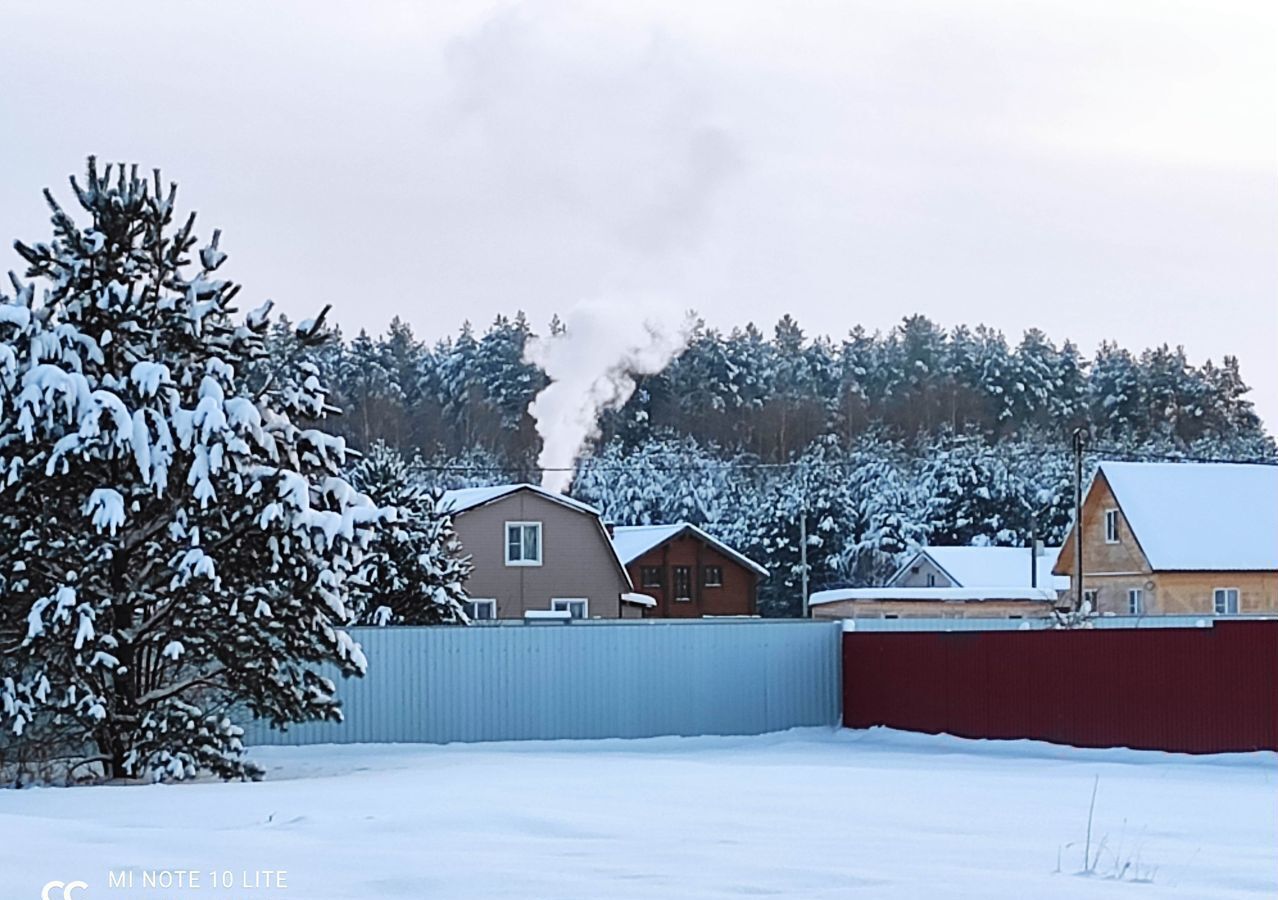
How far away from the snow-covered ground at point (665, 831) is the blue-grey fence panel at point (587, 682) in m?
4.29

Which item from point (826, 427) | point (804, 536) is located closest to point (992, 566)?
point (804, 536)

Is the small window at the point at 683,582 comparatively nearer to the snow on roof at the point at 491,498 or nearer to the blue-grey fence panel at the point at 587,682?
the snow on roof at the point at 491,498

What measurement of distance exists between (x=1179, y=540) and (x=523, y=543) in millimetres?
18400

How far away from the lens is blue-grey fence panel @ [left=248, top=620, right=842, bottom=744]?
25.9 metres

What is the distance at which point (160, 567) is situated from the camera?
66.2 feet

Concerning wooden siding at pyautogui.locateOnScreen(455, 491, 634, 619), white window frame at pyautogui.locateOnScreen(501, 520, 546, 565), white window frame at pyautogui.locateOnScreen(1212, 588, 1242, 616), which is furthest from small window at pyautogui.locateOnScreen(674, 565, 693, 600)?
white window frame at pyautogui.locateOnScreen(1212, 588, 1242, 616)

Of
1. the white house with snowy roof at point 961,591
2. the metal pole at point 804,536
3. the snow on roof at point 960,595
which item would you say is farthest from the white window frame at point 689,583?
the snow on roof at point 960,595

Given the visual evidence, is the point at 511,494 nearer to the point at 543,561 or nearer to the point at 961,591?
the point at 543,561

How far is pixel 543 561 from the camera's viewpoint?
2052 inches

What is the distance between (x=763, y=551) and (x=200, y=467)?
54.9 m

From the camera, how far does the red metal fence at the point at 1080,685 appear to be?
2261cm

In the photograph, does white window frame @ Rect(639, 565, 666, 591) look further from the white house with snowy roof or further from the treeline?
the treeline

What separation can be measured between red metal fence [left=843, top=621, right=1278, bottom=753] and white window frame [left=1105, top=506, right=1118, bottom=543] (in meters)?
25.5

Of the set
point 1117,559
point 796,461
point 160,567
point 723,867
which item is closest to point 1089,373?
point 796,461
